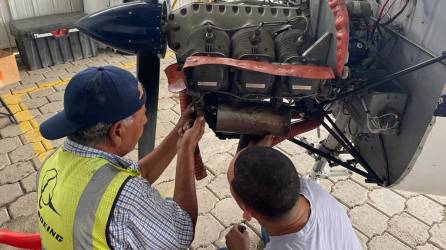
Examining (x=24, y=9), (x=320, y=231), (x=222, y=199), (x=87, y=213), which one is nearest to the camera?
(x=87, y=213)

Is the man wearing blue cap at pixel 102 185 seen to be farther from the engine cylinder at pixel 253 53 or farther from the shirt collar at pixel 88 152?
the engine cylinder at pixel 253 53

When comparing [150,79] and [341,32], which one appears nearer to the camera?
[341,32]

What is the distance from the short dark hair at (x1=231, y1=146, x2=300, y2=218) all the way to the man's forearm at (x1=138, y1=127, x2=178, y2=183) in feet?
2.31

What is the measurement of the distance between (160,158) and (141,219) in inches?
28.8

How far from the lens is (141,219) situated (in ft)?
4.76

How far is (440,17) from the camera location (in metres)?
1.68

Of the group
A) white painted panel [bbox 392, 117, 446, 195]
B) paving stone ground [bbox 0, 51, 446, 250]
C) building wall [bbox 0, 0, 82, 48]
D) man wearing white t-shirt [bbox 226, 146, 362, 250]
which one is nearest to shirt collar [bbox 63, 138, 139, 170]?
man wearing white t-shirt [bbox 226, 146, 362, 250]

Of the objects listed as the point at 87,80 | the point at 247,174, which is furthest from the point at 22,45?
the point at 247,174

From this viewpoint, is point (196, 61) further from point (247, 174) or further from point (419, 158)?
point (419, 158)

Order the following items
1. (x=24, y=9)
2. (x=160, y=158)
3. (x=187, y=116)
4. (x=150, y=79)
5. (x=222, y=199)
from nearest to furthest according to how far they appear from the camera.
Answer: (x=187, y=116)
(x=160, y=158)
(x=150, y=79)
(x=222, y=199)
(x=24, y=9)

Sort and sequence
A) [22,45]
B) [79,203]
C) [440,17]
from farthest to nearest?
1. [22,45]
2. [440,17]
3. [79,203]

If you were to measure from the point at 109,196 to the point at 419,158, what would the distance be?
151 centimetres

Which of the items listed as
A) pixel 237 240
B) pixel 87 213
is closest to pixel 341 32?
pixel 237 240

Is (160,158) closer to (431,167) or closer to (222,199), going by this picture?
(222,199)
